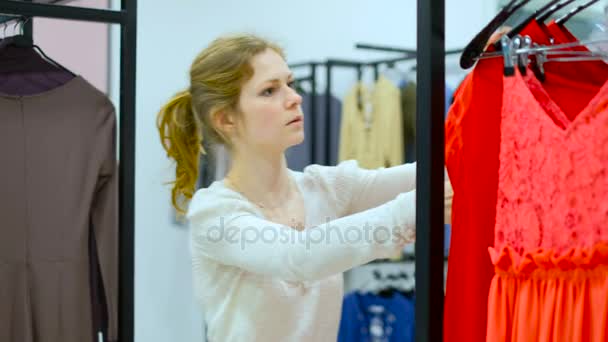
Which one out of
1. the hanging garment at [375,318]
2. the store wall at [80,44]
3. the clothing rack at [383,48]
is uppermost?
the store wall at [80,44]

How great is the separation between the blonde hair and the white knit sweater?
114 millimetres

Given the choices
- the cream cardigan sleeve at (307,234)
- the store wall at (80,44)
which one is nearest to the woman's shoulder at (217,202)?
the cream cardigan sleeve at (307,234)

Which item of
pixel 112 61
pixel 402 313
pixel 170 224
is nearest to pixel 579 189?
pixel 402 313

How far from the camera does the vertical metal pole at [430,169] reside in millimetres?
1115

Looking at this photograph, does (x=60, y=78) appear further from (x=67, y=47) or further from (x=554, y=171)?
(x=554, y=171)

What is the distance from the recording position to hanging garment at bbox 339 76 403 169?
223cm

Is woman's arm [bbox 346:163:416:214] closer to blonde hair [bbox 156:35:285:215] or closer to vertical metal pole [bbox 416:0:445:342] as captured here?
blonde hair [bbox 156:35:285:215]

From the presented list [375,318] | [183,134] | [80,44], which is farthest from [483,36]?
[80,44]

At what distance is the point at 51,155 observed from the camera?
1.96 meters

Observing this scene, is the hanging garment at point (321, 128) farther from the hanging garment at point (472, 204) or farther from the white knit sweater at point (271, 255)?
the hanging garment at point (472, 204)

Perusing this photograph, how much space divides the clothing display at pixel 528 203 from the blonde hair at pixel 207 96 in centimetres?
68

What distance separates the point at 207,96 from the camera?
5.81 ft

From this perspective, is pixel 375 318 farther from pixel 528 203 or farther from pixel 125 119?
pixel 528 203

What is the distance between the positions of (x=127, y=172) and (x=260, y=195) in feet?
1.28
